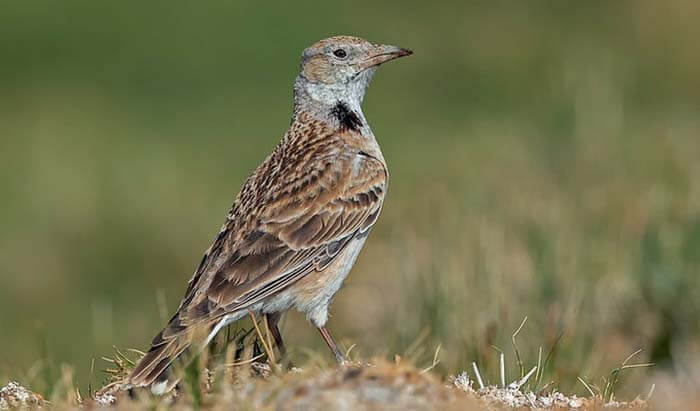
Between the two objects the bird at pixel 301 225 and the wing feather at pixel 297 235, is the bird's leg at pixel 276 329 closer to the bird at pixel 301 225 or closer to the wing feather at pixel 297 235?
the bird at pixel 301 225

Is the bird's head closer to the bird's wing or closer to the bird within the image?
the bird

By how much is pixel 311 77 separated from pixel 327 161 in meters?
0.92

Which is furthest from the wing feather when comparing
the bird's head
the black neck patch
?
the bird's head

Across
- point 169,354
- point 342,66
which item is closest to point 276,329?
point 169,354

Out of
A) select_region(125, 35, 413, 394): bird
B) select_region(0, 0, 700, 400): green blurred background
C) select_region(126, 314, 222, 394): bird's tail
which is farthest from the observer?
select_region(0, 0, 700, 400): green blurred background

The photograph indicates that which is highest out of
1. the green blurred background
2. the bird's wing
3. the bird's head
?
the bird's head

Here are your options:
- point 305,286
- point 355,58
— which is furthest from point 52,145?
point 305,286

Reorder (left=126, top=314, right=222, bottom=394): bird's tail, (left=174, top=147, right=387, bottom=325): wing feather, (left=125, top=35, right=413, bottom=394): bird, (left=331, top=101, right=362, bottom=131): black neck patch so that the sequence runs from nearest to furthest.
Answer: (left=126, top=314, right=222, bottom=394): bird's tail < (left=125, top=35, right=413, bottom=394): bird < (left=174, top=147, right=387, bottom=325): wing feather < (left=331, top=101, right=362, bottom=131): black neck patch

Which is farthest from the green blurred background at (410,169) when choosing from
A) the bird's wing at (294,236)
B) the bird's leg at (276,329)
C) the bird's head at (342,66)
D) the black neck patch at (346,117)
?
the bird's head at (342,66)

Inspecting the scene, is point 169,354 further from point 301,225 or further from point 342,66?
point 342,66

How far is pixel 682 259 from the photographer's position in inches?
400

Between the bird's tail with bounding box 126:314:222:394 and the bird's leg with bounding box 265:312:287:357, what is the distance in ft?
0.98

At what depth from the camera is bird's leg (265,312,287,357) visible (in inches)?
250

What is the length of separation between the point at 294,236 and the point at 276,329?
0.48 m
